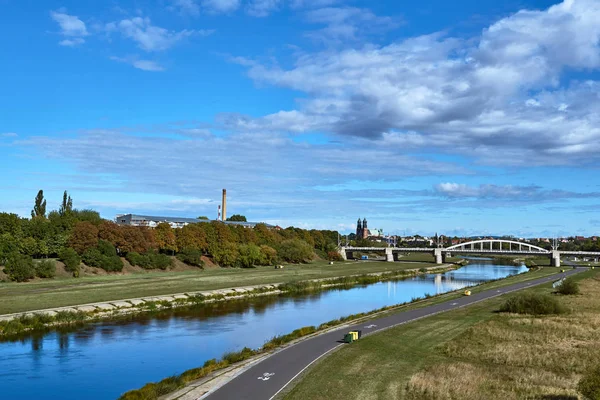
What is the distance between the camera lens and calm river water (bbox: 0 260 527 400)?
30.9 m

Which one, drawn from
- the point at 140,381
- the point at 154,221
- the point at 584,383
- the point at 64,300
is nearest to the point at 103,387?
the point at 140,381

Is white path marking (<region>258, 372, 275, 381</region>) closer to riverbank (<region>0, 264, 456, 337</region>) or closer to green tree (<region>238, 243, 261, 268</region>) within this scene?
riverbank (<region>0, 264, 456, 337</region>)

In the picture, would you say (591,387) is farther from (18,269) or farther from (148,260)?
(148,260)

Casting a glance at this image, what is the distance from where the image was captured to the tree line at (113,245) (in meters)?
93.1

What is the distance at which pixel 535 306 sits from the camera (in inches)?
2015

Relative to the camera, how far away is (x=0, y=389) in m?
29.8

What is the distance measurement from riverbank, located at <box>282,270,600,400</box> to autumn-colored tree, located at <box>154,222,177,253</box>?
87.4m

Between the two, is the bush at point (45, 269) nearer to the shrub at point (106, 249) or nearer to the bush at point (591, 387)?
the shrub at point (106, 249)

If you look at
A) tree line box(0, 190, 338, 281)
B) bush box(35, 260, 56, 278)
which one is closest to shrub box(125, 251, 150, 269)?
tree line box(0, 190, 338, 281)

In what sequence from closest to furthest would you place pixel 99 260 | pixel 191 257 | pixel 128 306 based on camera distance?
pixel 128 306, pixel 99 260, pixel 191 257

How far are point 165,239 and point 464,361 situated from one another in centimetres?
10220

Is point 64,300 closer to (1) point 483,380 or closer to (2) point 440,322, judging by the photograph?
(2) point 440,322

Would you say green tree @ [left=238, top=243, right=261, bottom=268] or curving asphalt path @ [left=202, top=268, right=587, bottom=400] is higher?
green tree @ [left=238, top=243, right=261, bottom=268]

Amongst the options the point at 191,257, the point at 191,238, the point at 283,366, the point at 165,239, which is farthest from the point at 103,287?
the point at 283,366
